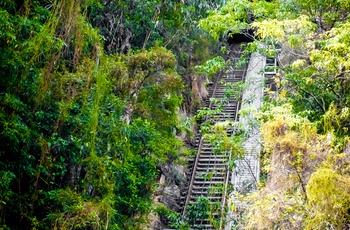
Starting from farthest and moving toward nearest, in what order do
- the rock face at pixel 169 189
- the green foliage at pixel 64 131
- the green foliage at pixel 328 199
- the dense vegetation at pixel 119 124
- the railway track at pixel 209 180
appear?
the rock face at pixel 169 189 → the railway track at pixel 209 180 → the green foliage at pixel 64 131 → the dense vegetation at pixel 119 124 → the green foliage at pixel 328 199

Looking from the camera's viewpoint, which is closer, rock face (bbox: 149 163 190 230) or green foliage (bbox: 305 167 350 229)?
green foliage (bbox: 305 167 350 229)

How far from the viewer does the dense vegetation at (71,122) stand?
6.06 meters

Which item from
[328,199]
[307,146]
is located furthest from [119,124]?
[328,199]

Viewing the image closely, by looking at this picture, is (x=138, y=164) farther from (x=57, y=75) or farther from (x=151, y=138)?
(x=57, y=75)

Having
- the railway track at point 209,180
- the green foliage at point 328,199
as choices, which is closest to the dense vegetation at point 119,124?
the green foliage at point 328,199

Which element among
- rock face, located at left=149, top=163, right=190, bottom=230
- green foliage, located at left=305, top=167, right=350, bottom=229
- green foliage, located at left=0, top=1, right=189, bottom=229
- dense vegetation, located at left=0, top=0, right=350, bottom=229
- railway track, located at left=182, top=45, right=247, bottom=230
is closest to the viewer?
green foliage, located at left=305, top=167, right=350, bottom=229

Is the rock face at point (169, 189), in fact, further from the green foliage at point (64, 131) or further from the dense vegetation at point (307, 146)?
the dense vegetation at point (307, 146)

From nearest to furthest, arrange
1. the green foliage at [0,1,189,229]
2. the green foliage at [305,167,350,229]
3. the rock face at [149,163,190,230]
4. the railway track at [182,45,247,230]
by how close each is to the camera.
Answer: the green foliage at [305,167,350,229] → the green foliage at [0,1,189,229] → the railway track at [182,45,247,230] → the rock face at [149,163,190,230]

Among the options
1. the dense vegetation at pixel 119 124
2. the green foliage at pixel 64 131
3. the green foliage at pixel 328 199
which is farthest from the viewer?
the green foliage at pixel 64 131

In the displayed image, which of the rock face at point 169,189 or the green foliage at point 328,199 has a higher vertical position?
the rock face at point 169,189

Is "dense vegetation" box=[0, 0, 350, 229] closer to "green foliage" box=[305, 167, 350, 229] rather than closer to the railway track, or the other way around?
"green foliage" box=[305, 167, 350, 229]

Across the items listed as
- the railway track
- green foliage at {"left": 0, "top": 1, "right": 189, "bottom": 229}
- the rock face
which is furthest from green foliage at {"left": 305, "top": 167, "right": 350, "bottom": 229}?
the rock face

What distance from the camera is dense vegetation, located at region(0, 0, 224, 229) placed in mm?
6059

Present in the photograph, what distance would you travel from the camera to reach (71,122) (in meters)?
6.58
